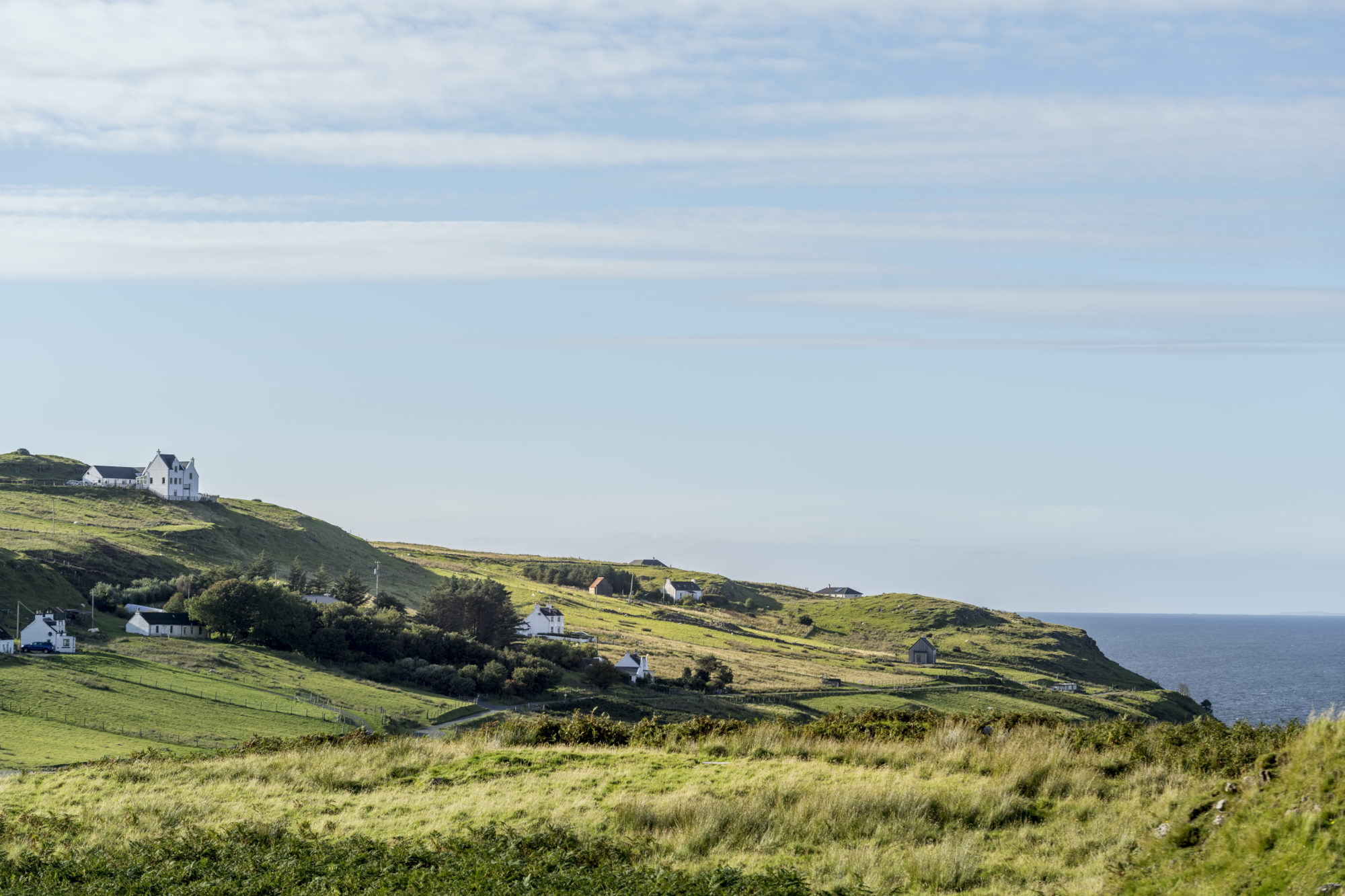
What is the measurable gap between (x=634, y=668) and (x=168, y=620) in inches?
1556

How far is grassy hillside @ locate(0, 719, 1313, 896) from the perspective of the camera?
13.2 meters

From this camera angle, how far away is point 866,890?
1312 centimetres

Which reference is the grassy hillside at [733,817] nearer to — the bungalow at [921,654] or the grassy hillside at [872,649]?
the grassy hillside at [872,649]

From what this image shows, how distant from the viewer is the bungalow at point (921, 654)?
445 ft

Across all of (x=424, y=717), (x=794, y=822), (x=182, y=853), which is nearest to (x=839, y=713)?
(x=794, y=822)

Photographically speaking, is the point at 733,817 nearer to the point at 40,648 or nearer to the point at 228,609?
the point at 40,648

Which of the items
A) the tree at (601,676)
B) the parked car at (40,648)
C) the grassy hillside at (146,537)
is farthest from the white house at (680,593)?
the parked car at (40,648)

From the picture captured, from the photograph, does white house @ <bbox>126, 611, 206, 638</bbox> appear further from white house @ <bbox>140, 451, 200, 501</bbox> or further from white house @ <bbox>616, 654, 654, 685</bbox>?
white house @ <bbox>140, 451, 200, 501</bbox>

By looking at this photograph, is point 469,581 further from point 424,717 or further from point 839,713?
point 839,713

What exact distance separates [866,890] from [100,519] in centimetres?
15676

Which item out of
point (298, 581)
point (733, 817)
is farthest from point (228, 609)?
point (733, 817)

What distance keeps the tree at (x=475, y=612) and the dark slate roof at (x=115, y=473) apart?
87.7m

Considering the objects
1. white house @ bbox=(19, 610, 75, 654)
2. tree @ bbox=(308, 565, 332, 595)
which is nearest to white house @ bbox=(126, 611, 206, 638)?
white house @ bbox=(19, 610, 75, 654)

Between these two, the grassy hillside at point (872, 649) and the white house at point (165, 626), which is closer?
the white house at point (165, 626)
